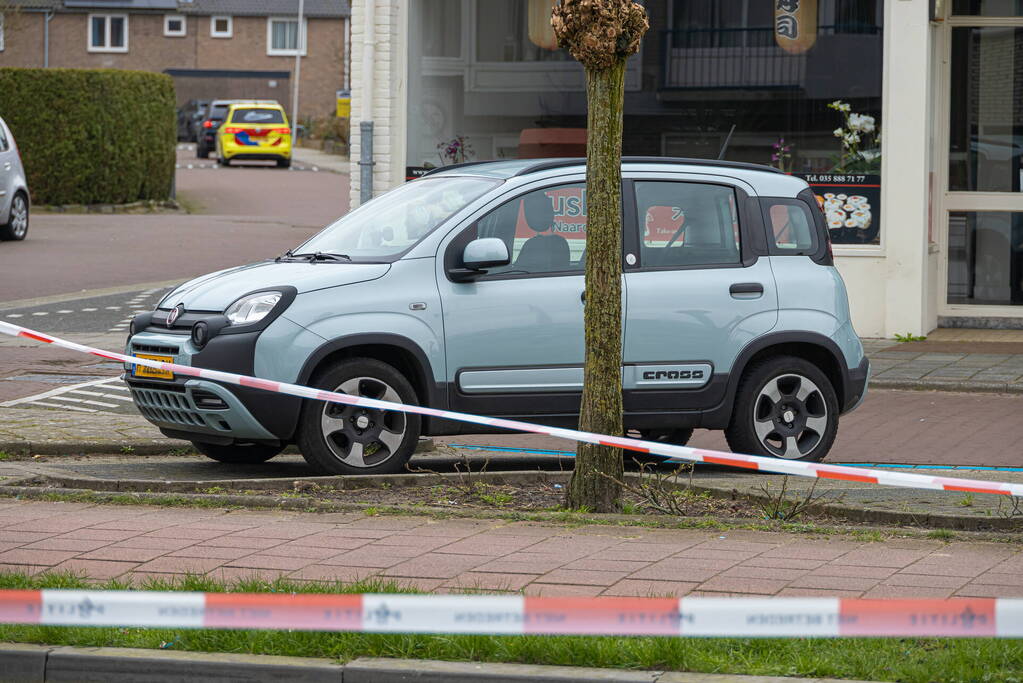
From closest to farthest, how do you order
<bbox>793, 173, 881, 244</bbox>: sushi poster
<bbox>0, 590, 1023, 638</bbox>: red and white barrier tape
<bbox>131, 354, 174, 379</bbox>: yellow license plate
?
<bbox>0, 590, 1023, 638</bbox>: red and white barrier tape → <bbox>131, 354, 174, 379</bbox>: yellow license plate → <bbox>793, 173, 881, 244</bbox>: sushi poster

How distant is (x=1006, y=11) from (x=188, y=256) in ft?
38.4

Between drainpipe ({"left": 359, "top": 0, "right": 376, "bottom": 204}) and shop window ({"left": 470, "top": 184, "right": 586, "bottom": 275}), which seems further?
drainpipe ({"left": 359, "top": 0, "right": 376, "bottom": 204})

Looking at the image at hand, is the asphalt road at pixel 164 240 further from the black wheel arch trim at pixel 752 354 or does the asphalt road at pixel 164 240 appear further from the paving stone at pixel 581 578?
the paving stone at pixel 581 578

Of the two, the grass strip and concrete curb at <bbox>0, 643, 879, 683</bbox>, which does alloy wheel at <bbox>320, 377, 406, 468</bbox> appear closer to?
the grass strip

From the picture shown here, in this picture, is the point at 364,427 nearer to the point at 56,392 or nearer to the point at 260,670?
the point at 260,670

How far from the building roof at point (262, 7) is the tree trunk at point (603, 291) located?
68.5 m

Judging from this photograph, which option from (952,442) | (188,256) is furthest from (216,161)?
(952,442)

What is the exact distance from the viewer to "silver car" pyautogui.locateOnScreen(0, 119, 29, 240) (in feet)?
76.6

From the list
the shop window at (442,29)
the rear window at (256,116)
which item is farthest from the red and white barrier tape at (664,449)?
the rear window at (256,116)

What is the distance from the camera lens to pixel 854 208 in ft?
52.0

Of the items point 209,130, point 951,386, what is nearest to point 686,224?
point 951,386

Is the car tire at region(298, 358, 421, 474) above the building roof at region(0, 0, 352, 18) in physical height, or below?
below

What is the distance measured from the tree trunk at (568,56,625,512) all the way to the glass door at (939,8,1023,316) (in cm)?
994

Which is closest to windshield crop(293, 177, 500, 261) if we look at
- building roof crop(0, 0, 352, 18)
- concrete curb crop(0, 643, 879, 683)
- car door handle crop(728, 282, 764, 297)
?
car door handle crop(728, 282, 764, 297)
